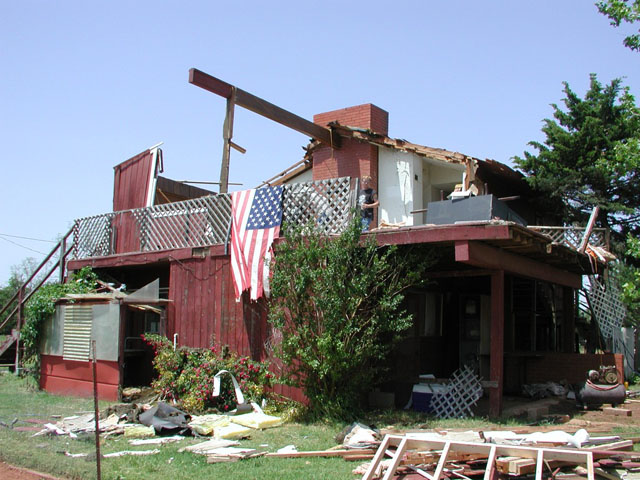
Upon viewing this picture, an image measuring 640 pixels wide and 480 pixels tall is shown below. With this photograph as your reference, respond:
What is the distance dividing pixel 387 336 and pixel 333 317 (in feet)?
6.21

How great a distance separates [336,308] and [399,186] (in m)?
6.43

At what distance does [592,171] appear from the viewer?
17.4m

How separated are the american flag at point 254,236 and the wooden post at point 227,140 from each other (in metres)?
1.08

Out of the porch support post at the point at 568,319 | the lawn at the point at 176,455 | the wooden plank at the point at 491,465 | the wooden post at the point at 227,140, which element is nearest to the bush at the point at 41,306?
the lawn at the point at 176,455

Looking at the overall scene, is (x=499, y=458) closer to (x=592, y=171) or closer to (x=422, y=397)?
(x=422, y=397)

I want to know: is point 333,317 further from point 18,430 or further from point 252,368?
point 18,430

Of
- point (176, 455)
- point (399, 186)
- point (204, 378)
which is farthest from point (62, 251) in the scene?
point (176, 455)

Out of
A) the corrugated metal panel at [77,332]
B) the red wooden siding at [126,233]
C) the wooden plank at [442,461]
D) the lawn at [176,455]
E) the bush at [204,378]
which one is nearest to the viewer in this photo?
the wooden plank at [442,461]

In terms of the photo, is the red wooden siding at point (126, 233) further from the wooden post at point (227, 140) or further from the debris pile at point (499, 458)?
the debris pile at point (499, 458)

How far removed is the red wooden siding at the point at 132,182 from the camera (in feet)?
52.8

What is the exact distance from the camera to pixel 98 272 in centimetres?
1542

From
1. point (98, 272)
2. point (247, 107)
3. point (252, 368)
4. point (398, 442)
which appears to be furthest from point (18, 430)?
point (247, 107)

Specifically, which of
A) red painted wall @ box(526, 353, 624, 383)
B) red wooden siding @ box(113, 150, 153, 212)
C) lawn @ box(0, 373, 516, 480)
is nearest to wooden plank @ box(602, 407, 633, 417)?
red painted wall @ box(526, 353, 624, 383)

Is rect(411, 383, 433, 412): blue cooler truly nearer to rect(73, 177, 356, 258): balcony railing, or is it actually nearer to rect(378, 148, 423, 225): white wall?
rect(73, 177, 356, 258): balcony railing
